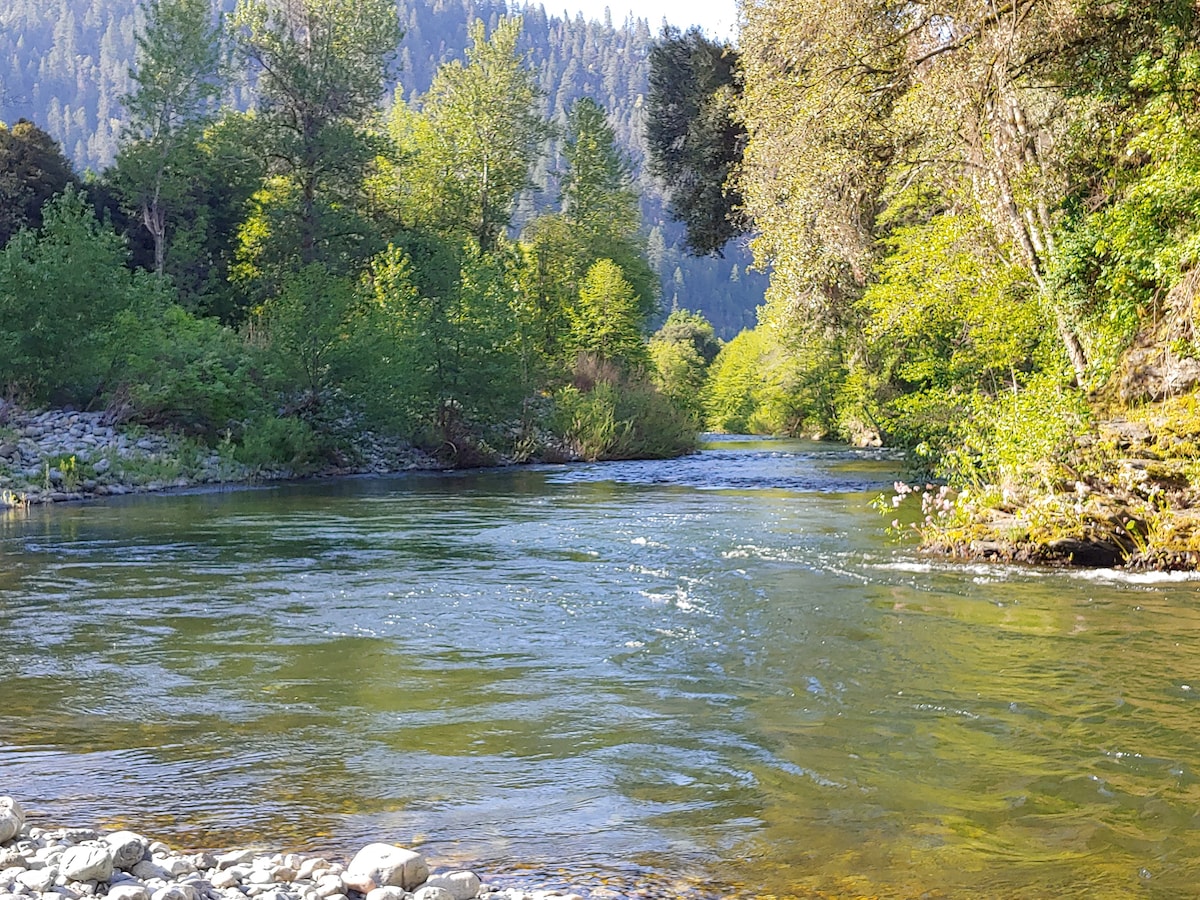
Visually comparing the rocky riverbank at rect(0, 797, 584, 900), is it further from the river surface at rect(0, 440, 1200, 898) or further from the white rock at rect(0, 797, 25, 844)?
the river surface at rect(0, 440, 1200, 898)

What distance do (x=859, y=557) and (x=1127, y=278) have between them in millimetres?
4907

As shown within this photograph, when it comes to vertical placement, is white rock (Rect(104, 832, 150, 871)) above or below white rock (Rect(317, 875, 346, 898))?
above

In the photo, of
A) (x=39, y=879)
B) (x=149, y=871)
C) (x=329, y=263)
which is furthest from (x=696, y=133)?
(x=39, y=879)

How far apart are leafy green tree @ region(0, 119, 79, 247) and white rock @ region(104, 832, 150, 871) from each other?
129 feet

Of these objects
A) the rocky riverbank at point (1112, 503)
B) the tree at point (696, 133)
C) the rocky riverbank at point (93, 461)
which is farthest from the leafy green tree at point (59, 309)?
the rocky riverbank at point (1112, 503)

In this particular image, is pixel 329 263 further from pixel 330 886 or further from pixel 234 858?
pixel 330 886

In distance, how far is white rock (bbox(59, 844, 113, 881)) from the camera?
14.5ft

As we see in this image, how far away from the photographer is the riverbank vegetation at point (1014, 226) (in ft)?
43.4

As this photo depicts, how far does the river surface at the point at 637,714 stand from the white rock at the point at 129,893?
2.99ft

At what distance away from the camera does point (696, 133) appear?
1172 inches

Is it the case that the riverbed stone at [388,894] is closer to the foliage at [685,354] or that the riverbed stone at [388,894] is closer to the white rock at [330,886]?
the white rock at [330,886]

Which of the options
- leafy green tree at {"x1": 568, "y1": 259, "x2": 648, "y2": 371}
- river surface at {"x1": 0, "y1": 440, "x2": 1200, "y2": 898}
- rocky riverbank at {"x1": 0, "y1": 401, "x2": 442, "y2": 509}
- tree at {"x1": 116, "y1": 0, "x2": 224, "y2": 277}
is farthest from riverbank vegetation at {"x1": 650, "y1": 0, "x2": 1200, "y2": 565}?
tree at {"x1": 116, "y1": 0, "x2": 224, "y2": 277}

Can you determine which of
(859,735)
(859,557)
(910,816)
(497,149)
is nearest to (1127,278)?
(859,557)

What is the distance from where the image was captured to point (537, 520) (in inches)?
749
